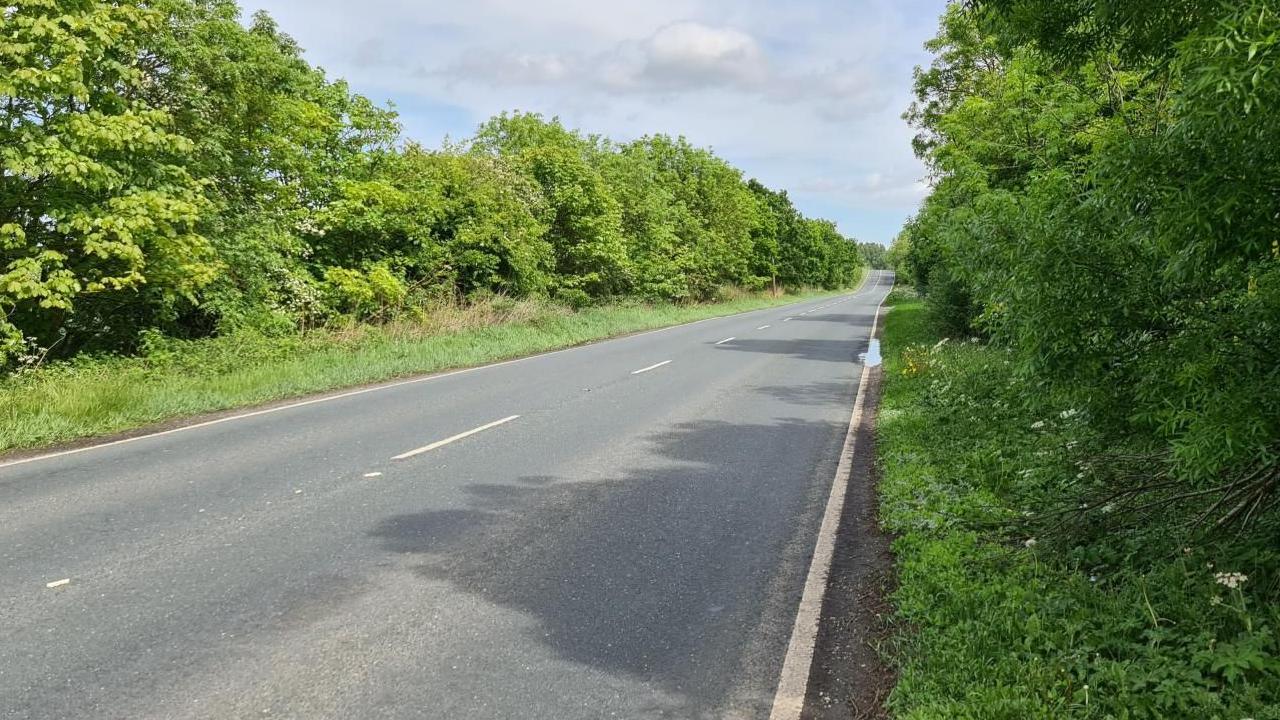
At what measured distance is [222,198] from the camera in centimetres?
1445

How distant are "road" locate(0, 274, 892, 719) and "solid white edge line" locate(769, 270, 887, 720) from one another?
0.25ft

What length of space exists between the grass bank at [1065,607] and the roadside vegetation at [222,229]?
9861 mm

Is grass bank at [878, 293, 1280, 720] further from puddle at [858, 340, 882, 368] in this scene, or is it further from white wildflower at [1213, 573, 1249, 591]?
puddle at [858, 340, 882, 368]

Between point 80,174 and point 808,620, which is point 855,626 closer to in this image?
point 808,620

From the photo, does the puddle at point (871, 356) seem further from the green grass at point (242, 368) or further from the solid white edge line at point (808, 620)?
the solid white edge line at point (808, 620)

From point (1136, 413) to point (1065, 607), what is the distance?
109cm

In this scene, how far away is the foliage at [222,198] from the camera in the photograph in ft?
33.6

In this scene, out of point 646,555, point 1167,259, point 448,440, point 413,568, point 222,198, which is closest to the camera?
point 1167,259

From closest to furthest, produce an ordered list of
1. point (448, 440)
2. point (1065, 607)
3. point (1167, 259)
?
point (1167, 259), point (1065, 607), point (448, 440)

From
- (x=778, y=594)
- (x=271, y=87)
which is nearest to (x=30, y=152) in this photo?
(x=271, y=87)

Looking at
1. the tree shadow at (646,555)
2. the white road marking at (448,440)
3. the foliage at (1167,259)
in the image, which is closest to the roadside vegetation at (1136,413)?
the foliage at (1167,259)

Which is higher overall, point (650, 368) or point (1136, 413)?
point (1136, 413)

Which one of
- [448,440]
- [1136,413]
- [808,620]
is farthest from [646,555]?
[448,440]

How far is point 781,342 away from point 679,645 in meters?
17.9
